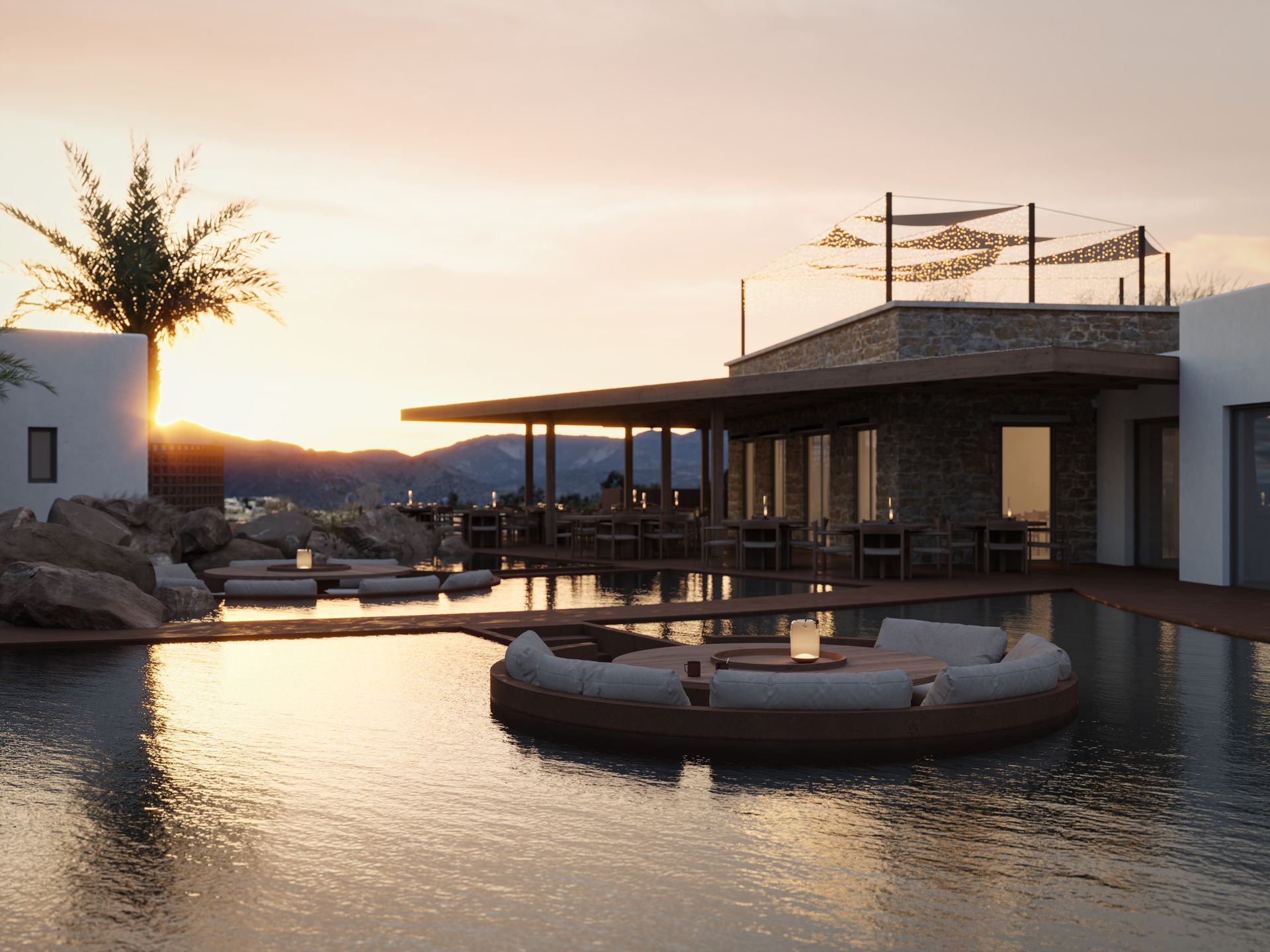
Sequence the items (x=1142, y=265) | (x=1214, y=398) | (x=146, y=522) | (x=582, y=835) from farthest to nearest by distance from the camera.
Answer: (x=1142, y=265), (x=146, y=522), (x=1214, y=398), (x=582, y=835)

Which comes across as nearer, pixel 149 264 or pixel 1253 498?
pixel 1253 498

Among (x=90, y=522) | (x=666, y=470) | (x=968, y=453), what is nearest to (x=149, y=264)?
(x=90, y=522)

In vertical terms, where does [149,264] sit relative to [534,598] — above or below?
above

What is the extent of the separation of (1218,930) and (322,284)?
24956mm

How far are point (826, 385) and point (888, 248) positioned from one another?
353 centimetres

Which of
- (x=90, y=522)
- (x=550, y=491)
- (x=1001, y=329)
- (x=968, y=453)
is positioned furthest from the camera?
(x=550, y=491)

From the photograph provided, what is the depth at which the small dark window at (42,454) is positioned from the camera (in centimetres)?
1984

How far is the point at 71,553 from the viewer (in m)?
12.1

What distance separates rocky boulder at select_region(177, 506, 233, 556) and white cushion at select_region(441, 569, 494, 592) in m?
4.29

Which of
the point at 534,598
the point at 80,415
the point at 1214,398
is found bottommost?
the point at 534,598

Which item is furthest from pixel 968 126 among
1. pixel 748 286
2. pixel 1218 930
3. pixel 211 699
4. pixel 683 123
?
pixel 1218 930

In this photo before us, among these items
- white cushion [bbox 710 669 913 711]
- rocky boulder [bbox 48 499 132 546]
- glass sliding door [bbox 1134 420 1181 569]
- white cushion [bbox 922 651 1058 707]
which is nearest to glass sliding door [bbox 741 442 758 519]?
glass sliding door [bbox 1134 420 1181 569]

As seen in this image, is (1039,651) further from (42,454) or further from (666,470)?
(42,454)

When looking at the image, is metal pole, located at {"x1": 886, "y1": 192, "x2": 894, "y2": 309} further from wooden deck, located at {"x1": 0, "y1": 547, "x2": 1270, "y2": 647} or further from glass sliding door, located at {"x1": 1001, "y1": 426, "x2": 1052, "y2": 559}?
wooden deck, located at {"x1": 0, "y1": 547, "x2": 1270, "y2": 647}
